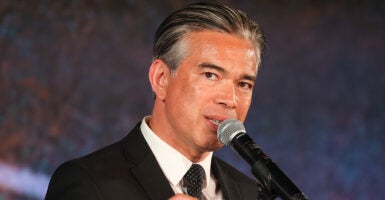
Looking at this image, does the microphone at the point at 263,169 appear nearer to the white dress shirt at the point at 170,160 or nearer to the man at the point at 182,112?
the man at the point at 182,112

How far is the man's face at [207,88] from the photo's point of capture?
2002mm

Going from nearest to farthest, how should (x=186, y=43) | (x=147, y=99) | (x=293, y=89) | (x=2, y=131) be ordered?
(x=186, y=43), (x=2, y=131), (x=147, y=99), (x=293, y=89)

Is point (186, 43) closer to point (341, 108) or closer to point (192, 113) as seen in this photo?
point (192, 113)

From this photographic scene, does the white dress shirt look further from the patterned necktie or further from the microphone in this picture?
the microphone

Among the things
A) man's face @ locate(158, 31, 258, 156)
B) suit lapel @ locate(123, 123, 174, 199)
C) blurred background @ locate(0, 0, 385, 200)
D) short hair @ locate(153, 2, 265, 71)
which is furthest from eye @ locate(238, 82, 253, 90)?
blurred background @ locate(0, 0, 385, 200)

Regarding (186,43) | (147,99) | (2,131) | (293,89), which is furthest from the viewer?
(293,89)

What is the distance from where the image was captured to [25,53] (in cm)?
311

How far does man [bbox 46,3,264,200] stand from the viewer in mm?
1996

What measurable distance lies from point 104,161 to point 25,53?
118 cm

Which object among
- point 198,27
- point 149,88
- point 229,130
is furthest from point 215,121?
point 149,88

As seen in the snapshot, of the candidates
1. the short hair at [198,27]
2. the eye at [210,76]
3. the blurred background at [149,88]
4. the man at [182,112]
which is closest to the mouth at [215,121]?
the man at [182,112]

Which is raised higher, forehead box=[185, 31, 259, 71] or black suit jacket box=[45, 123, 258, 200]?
forehead box=[185, 31, 259, 71]

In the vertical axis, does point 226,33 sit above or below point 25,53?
below

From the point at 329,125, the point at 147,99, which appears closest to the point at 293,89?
the point at 329,125
